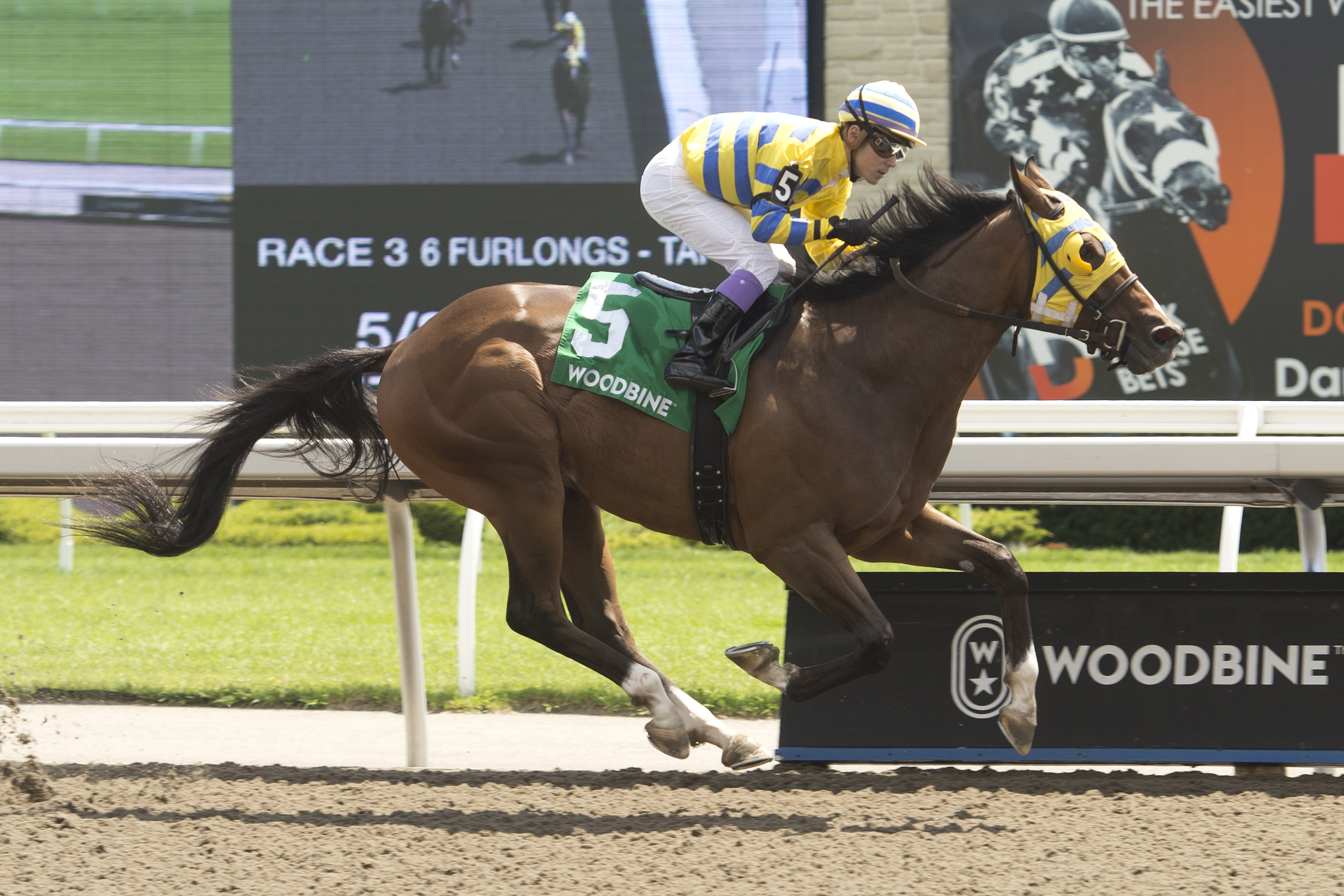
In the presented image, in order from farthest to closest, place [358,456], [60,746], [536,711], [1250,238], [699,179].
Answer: [1250,238]
[536,711]
[60,746]
[358,456]
[699,179]

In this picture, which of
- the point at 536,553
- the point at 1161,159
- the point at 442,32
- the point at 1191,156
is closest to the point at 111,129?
the point at 442,32

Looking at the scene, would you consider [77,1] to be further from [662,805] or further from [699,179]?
[662,805]

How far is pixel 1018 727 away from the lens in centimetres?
375

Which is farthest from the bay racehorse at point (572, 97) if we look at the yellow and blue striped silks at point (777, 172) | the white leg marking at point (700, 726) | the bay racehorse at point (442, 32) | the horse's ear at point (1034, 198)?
the white leg marking at point (700, 726)

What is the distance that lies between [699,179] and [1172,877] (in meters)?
2.26

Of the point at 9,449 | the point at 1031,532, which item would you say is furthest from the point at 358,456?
the point at 1031,532

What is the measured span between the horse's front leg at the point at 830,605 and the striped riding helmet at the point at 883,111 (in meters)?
1.11

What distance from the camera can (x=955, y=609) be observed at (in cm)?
434

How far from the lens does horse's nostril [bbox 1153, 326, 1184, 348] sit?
11.7 feet

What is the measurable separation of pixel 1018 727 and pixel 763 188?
164 centimetres

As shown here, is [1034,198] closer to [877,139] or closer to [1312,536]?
[877,139]

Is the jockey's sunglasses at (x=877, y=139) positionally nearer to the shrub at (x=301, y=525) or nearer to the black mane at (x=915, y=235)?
the black mane at (x=915, y=235)

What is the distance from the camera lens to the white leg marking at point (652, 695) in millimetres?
3783

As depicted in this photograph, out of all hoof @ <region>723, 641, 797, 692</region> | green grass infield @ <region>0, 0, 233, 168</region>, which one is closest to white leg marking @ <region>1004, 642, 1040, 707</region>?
hoof @ <region>723, 641, 797, 692</region>
